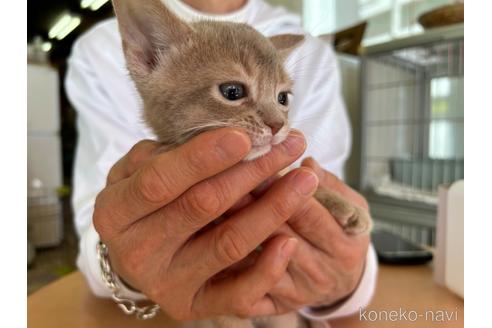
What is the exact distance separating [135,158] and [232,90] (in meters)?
0.14

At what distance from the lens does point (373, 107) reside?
5.00 feet

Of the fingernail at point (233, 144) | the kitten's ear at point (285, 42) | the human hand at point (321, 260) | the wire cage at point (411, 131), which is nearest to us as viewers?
Result: the fingernail at point (233, 144)

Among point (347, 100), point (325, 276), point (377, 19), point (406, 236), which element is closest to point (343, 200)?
point (325, 276)

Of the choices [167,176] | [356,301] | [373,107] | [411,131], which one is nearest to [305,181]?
[167,176]

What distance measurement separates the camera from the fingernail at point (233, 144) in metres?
0.34

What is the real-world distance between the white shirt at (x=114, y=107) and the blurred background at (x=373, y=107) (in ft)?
0.08

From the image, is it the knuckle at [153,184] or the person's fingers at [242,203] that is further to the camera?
the person's fingers at [242,203]

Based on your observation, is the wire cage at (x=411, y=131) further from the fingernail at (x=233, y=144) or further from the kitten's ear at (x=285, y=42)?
the fingernail at (x=233, y=144)

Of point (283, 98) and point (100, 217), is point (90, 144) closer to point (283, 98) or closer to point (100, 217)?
point (100, 217)

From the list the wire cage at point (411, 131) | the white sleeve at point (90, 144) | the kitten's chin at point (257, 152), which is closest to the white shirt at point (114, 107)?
the white sleeve at point (90, 144)

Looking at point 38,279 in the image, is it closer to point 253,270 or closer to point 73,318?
point 73,318

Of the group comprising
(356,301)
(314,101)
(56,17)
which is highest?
(56,17)

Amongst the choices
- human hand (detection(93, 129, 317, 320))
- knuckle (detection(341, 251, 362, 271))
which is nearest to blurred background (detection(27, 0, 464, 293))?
human hand (detection(93, 129, 317, 320))

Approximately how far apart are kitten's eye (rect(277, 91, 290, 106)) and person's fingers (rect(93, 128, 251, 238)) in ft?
0.34
